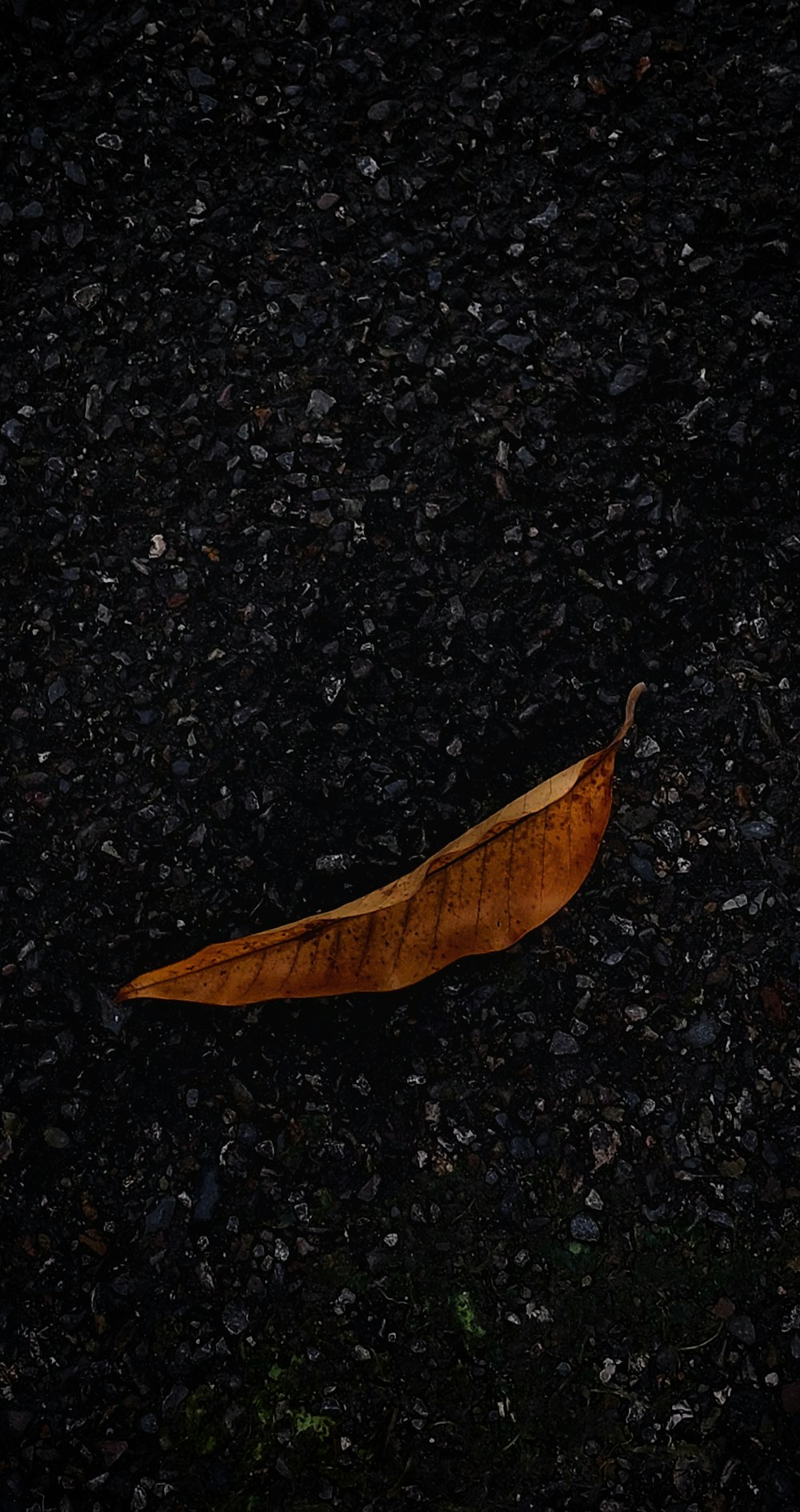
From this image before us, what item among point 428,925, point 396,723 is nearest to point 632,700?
point 396,723

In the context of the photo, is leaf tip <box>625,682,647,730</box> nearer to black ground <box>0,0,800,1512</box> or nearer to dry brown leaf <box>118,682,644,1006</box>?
black ground <box>0,0,800,1512</box>

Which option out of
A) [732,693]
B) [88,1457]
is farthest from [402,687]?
[88,1457]

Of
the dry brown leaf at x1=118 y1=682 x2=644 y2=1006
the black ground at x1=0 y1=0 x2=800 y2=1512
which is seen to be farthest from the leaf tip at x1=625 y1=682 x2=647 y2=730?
the dry brown leaf at x1=118 y1=682 x2=644 y2=1006

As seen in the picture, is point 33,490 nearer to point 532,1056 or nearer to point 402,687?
point 402,687

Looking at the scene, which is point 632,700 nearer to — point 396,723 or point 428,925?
point 396,723

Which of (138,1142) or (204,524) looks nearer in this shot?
(138,1142)

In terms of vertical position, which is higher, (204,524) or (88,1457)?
(204,524)

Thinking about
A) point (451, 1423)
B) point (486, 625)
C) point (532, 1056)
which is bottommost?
point (451, 1423)
